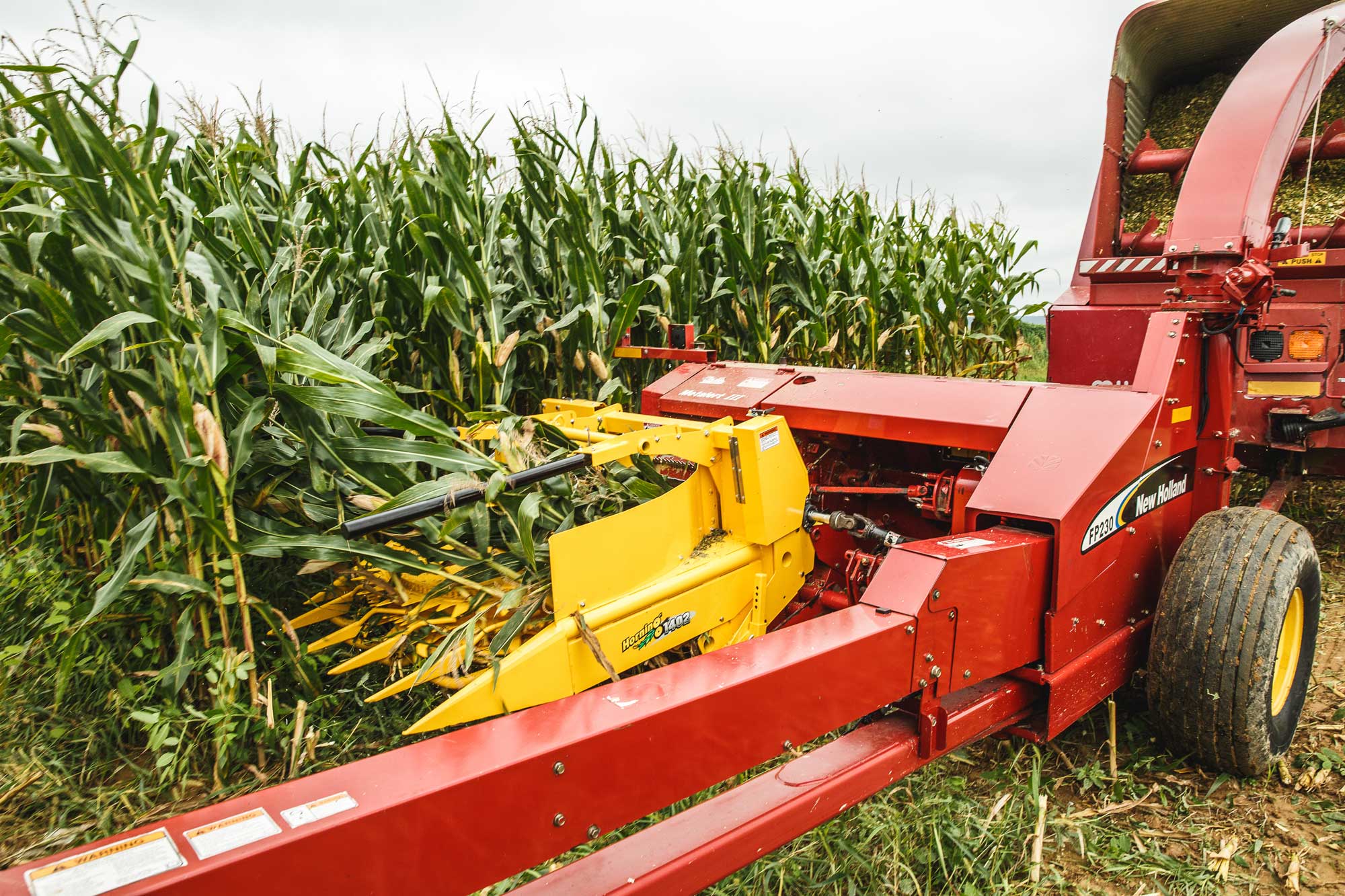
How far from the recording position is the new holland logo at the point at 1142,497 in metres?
2.29

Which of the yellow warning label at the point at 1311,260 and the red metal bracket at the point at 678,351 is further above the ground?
the yellow warning label at the point at 1311,260

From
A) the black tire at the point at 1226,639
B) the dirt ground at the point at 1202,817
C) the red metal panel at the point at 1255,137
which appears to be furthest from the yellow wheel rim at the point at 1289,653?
the red metal panel at the point at 1255,137

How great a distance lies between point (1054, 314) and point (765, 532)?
3.03 metres

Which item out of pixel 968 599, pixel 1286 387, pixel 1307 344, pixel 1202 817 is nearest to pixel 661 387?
pixel 968 599

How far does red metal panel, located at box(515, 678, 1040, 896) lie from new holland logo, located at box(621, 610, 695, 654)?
0.64 meters

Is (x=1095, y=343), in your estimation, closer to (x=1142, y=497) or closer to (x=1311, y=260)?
(x=1311, y=260)

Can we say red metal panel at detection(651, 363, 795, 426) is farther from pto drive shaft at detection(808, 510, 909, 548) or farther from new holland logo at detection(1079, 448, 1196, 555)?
new holland logo at detection(1079, 448, 1196, 555)

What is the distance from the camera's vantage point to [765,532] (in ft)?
8.41

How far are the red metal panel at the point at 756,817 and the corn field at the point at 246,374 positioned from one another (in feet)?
2.96

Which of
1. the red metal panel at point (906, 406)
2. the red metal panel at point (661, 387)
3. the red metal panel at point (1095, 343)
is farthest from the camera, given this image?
the red metal panel at point (1095, 343)

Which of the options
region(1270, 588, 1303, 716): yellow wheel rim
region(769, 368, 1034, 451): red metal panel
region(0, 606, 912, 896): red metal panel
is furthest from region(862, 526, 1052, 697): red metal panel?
region(1270, 588, 1303, 716): yellow wheel rim

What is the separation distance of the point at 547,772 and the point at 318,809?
34 centimetres

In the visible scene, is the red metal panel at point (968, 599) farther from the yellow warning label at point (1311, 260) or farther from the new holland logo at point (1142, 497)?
the yellow warning label at point (1311, 260)

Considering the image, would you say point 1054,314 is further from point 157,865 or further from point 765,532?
point 157,865
